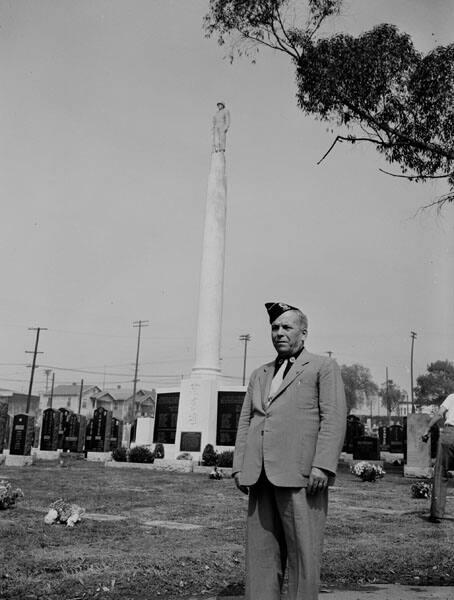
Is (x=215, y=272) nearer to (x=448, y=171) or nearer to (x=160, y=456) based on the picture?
(x=160, y=456)

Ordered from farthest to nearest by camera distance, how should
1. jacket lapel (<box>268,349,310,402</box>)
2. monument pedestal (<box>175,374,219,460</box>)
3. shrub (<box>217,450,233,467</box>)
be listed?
monument pedestal (<box>175,374,219,460</box>) → shrub (<box>217,450,233,467</box>) → jacket lapel (<box>268,349,310,402</box>)

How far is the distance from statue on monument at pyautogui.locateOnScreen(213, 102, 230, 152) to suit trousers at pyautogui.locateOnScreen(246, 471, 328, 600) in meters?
21.8

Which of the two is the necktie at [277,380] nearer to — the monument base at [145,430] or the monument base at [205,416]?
the monument base at [205,416]

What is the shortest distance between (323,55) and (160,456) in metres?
13.4

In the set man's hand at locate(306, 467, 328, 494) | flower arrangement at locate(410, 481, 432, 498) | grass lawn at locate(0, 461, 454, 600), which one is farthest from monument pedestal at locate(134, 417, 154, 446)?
man's hand at locate(306, 467, 328, 494)

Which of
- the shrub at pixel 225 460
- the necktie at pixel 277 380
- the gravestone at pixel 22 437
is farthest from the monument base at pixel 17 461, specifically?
the necktie at pixel 277 380

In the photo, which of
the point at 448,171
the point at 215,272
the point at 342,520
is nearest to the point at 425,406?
the point at 215,272

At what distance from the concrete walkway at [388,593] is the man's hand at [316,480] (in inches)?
42.0

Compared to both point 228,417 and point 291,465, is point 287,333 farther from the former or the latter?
point 228,417

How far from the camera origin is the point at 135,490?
10.8 metres

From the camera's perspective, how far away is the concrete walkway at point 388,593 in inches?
154

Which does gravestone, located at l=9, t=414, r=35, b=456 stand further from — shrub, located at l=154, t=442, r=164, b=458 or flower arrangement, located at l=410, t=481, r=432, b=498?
flower arrangement, located at l=410, t=481, r=432, b=498

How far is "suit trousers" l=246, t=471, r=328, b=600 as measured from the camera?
10.5ft

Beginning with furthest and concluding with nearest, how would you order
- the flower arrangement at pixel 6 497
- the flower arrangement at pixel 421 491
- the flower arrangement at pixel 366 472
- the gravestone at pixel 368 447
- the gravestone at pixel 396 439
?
the gravestone at pixel 396 439
the gravestone at pixel 368 447
the flower arrangement at pixel 366 472
the flower arrangement at pixel 421 491
the flower arrangement at pixel 6 497
